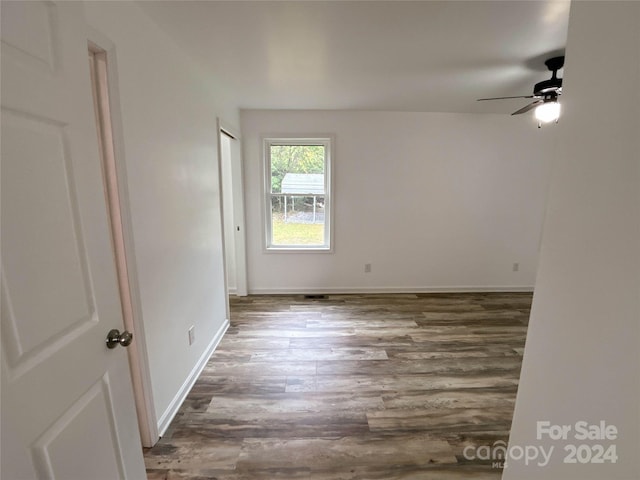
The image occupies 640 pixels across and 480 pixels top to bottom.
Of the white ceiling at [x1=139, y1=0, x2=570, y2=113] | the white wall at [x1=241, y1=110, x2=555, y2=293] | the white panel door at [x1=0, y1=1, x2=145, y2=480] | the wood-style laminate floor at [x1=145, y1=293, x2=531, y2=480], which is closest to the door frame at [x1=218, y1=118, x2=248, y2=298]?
the white wall at [x1=241, y1=110, x2=555, y2=293]

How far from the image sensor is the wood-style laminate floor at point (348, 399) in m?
1.49

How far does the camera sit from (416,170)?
145 inches

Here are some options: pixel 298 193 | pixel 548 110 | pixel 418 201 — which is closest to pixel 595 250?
pixel 548 110

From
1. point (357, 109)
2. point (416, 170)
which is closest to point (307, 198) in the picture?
point (357, 109)

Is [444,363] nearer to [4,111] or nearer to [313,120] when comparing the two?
[4,111]

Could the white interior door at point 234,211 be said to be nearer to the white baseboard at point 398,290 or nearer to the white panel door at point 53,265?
the white baseboard at point 398,290

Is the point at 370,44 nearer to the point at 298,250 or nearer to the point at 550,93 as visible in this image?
the point at 550,93

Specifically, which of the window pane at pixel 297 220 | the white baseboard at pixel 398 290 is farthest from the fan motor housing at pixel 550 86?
the white baseboard at pixel 398 290

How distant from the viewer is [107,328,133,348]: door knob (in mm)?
932

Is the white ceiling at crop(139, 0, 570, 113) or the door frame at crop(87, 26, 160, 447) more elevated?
the white ceiling at crop(139, 0, 570, 113)

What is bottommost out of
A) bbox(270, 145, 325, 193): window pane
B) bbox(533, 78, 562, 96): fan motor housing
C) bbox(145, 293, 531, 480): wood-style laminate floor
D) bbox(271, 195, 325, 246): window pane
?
bbox(145, 293, 531, 480): wood-style laminate floor

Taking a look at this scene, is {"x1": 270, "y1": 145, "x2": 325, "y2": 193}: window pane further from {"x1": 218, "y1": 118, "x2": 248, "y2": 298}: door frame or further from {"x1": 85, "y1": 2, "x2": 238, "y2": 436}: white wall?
{"x1": 85, "y1": 2, "x2": 238, "y2": 436}: white wall

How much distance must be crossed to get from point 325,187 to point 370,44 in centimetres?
196

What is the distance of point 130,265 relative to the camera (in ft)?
4.64
